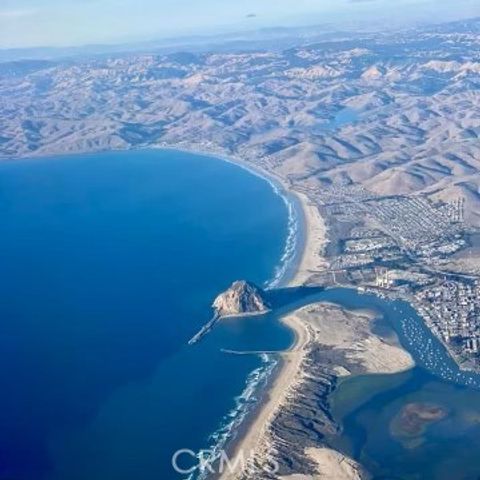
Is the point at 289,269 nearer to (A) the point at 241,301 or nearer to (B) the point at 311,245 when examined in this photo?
(B) the point at 311,245

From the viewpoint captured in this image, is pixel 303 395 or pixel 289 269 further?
pixel 289 269

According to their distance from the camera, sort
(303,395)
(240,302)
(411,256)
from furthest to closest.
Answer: (411,256) → (240,302) → (303,395)

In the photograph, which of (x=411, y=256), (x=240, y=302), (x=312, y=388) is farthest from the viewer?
(x=411, y=256)

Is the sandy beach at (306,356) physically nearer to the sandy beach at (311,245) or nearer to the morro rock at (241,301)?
the sandy beach at (311,245)

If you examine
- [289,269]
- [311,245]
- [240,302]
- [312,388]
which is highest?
[240,302]

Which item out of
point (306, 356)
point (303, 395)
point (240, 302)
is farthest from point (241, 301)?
point (303, 395)

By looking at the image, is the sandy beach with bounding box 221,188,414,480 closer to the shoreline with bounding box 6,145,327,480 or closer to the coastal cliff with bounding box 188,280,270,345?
the shoreline with bounding box 6,145,327,480

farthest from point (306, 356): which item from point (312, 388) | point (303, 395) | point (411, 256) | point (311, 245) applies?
point (311, 245)

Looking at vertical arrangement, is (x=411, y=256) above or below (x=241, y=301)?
below

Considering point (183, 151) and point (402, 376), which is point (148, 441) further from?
point (183, 151)
